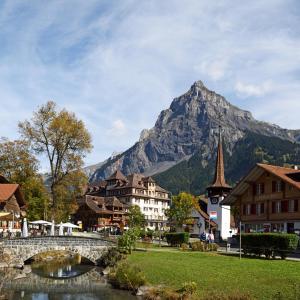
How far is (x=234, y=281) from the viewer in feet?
85.7

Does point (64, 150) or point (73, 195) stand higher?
point (64, 150)

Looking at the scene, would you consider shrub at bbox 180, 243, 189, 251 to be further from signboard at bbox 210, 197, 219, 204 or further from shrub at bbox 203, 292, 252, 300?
signboard at bbox 210, 197, 219, 204

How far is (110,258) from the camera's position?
148 feet

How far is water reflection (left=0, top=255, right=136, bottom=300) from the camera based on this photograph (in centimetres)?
3155

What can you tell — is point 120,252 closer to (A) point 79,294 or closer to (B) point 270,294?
(A) point 79,294

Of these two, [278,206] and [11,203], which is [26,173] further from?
[278,206]

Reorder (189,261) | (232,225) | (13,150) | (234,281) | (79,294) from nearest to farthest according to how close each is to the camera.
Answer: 1. (234,281)
2. (79,294)
3. (189,261)
4. (13,150)
5. (232,225)

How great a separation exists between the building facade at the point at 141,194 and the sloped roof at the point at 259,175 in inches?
2954

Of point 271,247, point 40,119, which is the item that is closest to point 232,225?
point 40,119

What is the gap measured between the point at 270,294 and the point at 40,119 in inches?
1674

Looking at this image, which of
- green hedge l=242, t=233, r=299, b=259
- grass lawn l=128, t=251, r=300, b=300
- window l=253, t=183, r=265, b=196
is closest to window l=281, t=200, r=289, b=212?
window l=253, t=183, r=265, b=196

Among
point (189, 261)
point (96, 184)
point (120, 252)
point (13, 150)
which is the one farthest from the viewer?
point (96, 184)

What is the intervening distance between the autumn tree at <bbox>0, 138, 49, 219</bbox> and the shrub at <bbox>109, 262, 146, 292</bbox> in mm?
31698

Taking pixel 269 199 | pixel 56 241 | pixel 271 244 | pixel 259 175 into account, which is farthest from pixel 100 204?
pixel 271 244
